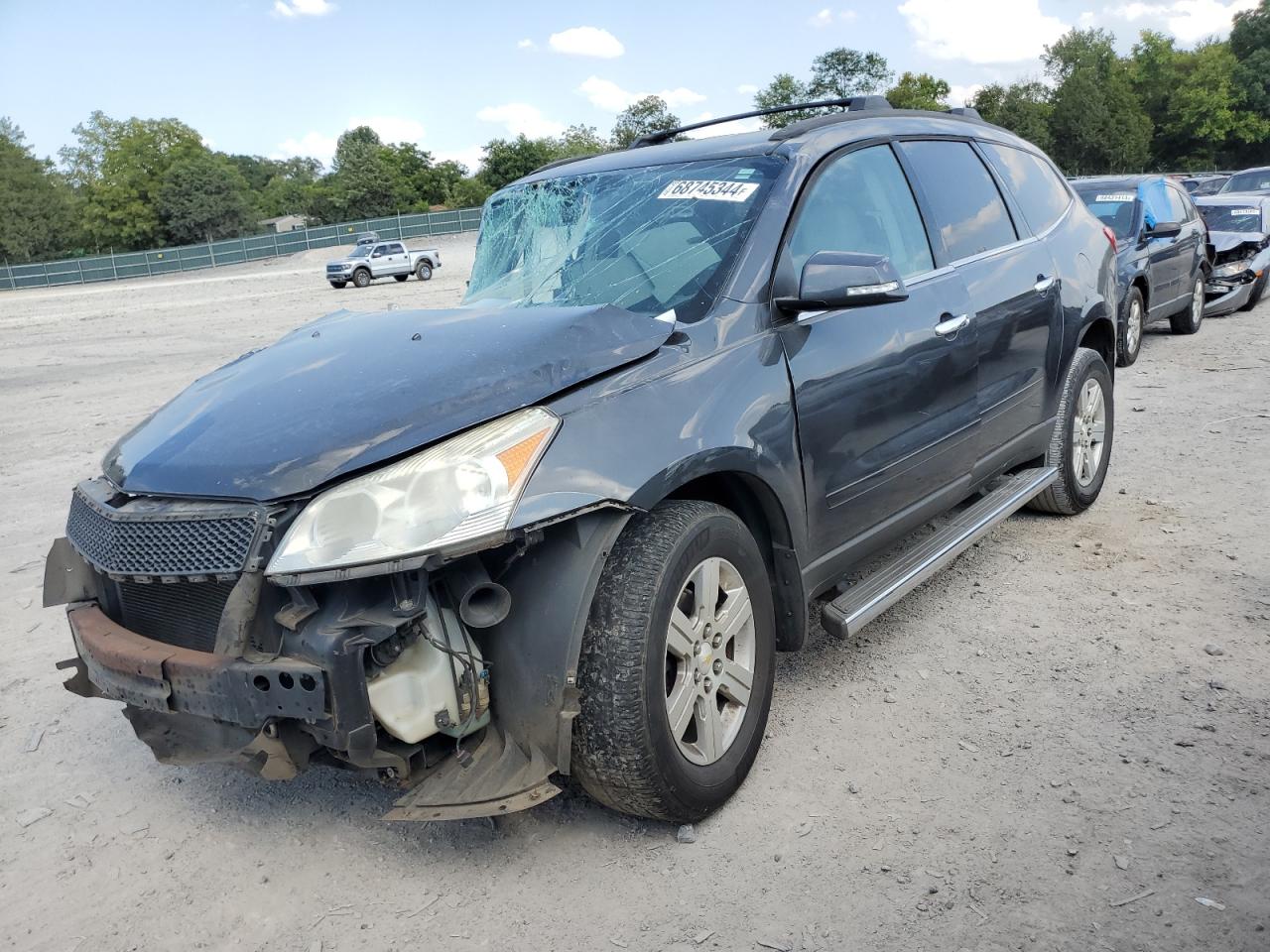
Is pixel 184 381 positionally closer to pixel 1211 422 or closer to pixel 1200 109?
pixel 1211 422

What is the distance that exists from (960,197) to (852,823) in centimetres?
262

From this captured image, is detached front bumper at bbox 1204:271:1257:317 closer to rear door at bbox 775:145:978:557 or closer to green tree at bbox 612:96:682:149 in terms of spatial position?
rear door at bbox 775:145:978:557

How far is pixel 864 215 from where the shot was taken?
12.0 ft

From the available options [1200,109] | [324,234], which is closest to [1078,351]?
[324,234]

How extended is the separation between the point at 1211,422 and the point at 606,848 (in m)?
6.31

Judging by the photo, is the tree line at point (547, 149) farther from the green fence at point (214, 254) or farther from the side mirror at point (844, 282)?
the side mirror at point (844, 282)

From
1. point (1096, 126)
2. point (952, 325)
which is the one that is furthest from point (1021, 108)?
point (952, 325)

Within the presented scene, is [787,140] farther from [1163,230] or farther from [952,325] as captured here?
[1163,230]

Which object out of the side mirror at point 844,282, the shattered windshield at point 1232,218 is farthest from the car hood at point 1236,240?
the side mirror at point 844,282

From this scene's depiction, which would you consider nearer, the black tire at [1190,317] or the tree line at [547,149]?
the black tire at [1190,317]

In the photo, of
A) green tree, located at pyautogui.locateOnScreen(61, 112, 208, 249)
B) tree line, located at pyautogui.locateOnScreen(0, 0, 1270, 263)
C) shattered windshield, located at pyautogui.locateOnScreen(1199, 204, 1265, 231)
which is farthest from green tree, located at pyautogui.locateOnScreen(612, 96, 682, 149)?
shattered windshield, located at pyautogui.locateOnScreen(1199, 204, 1265, 231)

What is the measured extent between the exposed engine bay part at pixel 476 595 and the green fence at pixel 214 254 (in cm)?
5677

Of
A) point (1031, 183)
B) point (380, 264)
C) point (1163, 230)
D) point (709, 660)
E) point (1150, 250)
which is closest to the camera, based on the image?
point (709, 660)

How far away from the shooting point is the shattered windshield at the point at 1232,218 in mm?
13461
